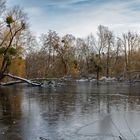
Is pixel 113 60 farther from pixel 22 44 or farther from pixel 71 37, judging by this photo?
pixel 22 44

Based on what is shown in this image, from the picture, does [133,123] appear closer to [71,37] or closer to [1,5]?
[1,5]

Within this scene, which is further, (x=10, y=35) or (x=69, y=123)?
(x=10, y=35)

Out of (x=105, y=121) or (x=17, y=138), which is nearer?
(x=17, y=138)

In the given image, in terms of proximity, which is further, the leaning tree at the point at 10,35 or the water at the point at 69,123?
the leaning tree at the point at 10,35

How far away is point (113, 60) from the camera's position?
Answer: 89.2 m

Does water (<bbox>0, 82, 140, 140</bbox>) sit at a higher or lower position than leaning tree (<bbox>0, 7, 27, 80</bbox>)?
lower

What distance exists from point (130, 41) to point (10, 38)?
1851 inches

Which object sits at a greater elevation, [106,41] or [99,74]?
[106,41]

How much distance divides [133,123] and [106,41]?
2756 inches

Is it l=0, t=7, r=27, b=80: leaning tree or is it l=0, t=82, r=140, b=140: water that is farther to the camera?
l=0, t=7, r=27, b=80: leaning tree

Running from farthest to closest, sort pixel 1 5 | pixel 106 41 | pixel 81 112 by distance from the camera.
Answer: pixel 106 41
pixel 1 5
pixel 81 112

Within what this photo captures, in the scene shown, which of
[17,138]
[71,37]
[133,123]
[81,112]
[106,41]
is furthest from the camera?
[106,41]

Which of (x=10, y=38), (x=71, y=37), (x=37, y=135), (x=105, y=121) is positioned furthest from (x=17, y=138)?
(x=71, y=37)

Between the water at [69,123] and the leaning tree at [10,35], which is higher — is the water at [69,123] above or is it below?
below
